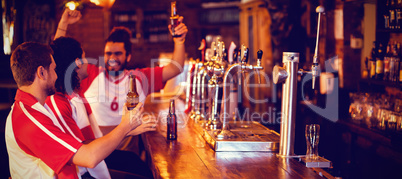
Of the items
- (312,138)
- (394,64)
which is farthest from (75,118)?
(394,64)

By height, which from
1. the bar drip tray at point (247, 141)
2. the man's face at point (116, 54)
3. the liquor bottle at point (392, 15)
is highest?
the liquor bottle at point (392, 15)

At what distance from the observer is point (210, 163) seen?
185 cm

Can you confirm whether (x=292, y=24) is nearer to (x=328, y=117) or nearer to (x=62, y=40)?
(x=328, y=117)

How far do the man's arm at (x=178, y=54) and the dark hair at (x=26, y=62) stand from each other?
1.16m

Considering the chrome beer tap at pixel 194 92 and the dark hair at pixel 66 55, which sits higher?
the dark hair at pixel 66 55

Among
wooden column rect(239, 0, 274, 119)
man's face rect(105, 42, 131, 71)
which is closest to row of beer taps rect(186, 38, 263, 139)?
man's face rect(105, 42, 131, 71)

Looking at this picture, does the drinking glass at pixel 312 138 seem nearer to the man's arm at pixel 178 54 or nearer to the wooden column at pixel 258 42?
the man's arm at pixel 178 54

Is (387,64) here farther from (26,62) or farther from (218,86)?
(26,62)

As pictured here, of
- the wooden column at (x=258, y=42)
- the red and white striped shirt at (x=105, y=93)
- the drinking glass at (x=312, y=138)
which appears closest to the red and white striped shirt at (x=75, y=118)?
the red and white striped shirt at (x=105, y=93)

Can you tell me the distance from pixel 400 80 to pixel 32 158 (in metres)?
3.27

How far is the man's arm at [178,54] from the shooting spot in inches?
105

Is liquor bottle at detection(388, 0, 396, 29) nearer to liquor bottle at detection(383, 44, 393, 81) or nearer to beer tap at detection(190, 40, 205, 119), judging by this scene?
liquor bottle at detection(383, 44, 393, 81)

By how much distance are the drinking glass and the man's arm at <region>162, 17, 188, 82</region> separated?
116 cm

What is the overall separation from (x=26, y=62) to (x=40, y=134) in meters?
0.31
